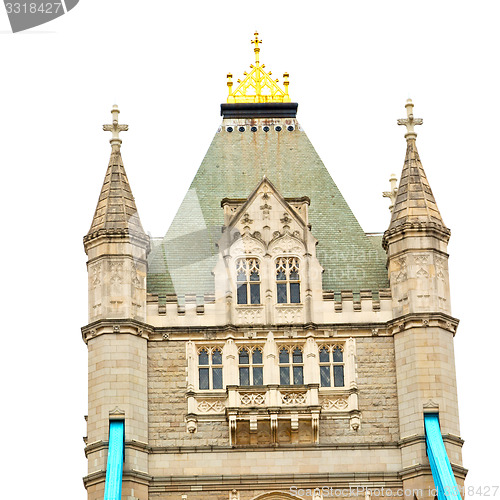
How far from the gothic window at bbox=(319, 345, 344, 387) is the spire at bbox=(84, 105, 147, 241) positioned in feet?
20.1

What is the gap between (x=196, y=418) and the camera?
53.8 meters

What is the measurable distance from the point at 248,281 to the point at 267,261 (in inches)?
Result: 31.7

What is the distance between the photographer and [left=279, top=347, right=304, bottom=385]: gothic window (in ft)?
180

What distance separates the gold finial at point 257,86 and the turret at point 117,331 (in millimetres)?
5897

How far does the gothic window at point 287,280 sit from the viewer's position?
56062 millimetres

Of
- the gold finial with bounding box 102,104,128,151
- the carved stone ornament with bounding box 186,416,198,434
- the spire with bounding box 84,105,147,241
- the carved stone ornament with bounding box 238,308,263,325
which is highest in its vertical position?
the gold finial with bounding box 102,104,128,151

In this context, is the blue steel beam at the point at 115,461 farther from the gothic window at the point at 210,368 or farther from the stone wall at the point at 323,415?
the gothic window at the point at 210,368

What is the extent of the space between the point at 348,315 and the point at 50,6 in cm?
1184

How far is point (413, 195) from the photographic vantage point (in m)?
56.9

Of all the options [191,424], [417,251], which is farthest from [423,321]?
[191,424]

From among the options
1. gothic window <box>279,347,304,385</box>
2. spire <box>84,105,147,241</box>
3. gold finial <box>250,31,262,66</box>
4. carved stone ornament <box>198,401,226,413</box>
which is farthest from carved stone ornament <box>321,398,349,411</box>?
gold finial <box>250,31,262,66</box>

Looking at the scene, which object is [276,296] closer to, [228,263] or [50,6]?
[228,263]

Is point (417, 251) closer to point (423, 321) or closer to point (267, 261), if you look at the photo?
point (423, 321)

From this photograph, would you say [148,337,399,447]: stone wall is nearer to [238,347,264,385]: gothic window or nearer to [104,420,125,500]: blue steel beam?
[104,420,125,500]: blue steel beam
